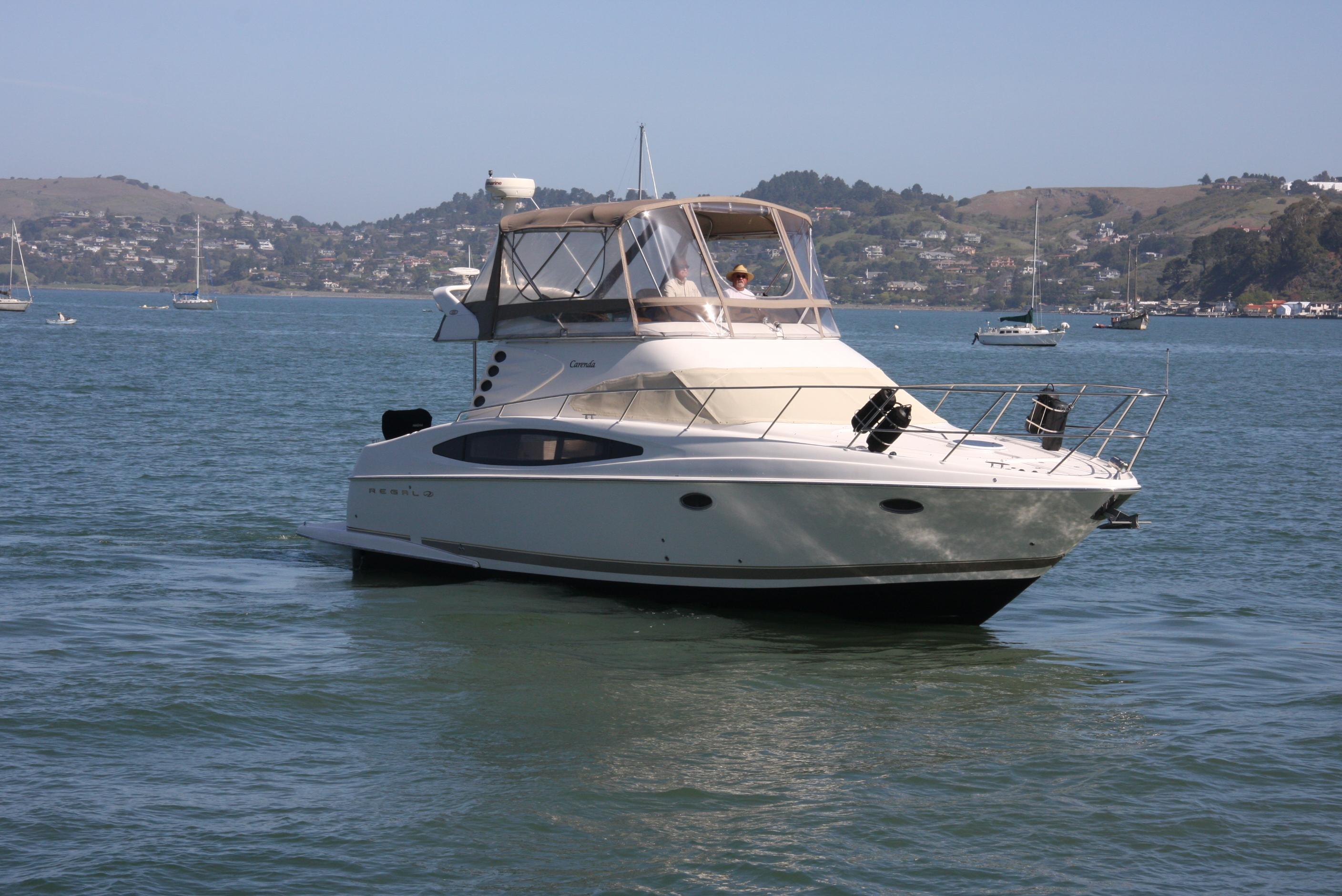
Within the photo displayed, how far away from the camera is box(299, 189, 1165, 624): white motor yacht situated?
10508 millimetres

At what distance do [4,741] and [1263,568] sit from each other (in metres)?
12.5

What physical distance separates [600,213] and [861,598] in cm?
444

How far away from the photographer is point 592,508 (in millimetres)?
11602

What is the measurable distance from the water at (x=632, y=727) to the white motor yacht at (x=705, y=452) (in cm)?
57

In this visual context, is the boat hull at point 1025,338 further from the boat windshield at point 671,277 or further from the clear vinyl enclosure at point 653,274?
the boat windshield at point 671,277

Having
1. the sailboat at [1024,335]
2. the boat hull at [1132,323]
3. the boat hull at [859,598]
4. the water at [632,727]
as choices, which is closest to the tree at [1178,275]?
the boat hull at [1132,323]

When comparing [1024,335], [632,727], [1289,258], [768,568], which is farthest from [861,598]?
[1289,258]

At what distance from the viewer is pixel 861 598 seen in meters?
11.1

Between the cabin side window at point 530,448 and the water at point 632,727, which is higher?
the cabin side window at point 530,448

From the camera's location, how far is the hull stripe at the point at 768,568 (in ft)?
34.9

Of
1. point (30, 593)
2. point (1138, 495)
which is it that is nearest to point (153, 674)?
point (30, 593)

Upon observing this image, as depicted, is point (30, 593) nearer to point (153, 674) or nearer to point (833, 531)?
point (153, 674)

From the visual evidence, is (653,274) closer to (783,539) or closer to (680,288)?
(680,288)

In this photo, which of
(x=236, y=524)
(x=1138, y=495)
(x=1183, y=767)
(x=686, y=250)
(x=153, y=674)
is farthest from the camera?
(x=1138, y=495)
